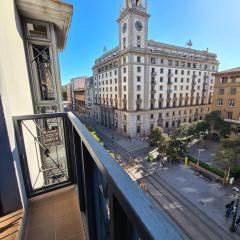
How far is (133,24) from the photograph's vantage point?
2488 centimetres

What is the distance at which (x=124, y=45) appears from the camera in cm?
2698

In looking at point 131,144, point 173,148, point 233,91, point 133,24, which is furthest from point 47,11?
point 233,91

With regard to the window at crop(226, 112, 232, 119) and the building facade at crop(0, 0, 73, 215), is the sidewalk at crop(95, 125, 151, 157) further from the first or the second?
the building facade at crop(0, 0, 73, 215)

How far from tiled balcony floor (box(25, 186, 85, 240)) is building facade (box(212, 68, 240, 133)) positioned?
26.0 metres

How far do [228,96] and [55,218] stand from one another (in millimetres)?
27547

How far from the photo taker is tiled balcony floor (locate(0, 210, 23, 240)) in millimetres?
2312

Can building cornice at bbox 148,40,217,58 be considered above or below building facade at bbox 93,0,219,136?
above

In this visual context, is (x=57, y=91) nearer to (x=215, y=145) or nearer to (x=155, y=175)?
(x=155, y=175)

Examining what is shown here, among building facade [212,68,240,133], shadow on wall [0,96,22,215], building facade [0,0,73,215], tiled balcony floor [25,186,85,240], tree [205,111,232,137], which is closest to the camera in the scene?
shadow on wall [0,96,22,215]

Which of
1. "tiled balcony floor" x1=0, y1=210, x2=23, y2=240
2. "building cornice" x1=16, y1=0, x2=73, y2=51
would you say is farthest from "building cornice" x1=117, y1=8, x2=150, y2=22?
"tiled balcony floor" x1=0, y1=210, x2=23, y2=240

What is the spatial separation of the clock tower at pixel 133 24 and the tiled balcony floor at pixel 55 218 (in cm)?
2605

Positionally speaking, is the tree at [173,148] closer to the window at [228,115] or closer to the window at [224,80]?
the window at [228,115]

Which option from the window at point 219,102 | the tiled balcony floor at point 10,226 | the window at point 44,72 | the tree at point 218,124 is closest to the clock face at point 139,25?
the window at point 219,102

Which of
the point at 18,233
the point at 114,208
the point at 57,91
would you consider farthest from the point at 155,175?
the point at 114,208
